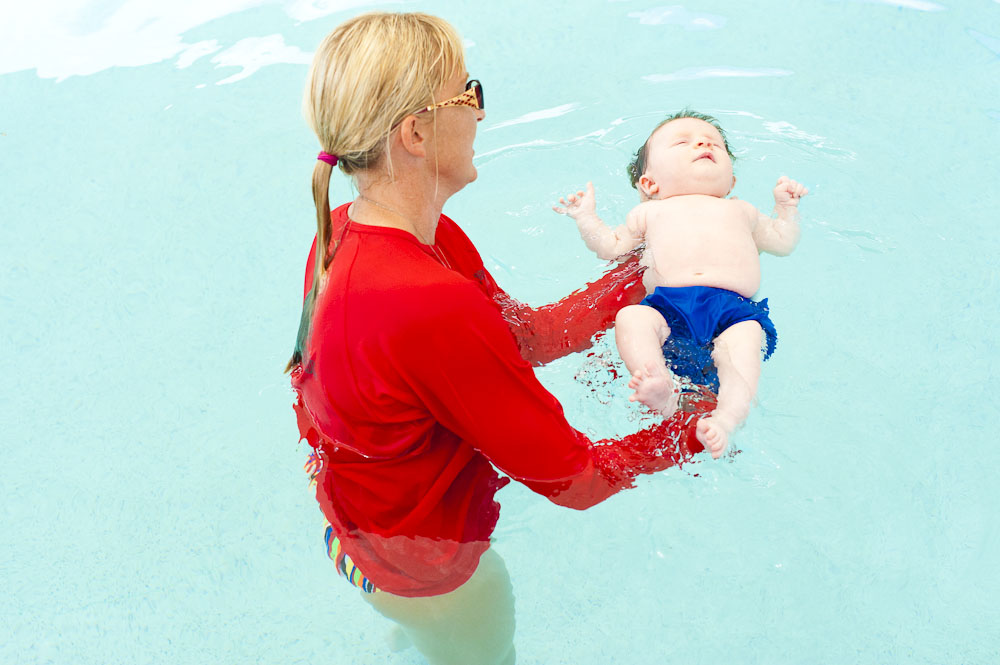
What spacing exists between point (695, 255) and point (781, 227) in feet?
1.20

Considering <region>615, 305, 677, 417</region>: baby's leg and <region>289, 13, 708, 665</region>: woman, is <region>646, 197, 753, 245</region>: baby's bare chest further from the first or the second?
<region>289, 13, 708, 665</region>: woman

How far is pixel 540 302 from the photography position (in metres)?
3.34

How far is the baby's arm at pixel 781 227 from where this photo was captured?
8.73ft

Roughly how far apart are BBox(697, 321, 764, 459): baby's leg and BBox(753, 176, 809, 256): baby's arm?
50 centimetres

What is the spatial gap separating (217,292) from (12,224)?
110cm

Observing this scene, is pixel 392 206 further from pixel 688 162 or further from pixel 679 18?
pixel 679 18

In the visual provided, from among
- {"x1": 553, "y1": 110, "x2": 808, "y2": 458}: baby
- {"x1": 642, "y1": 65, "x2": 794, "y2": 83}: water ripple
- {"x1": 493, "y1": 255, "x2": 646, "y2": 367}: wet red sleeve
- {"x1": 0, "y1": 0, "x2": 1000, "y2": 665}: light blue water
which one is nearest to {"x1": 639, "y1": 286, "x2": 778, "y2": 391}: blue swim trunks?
{"x1": 553, "y1": 110, "x2": 808, "y2": 458}: baby

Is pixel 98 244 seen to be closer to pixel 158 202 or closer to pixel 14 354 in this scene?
pixel 158 202

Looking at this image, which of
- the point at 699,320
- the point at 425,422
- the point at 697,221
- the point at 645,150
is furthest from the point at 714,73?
the point at 425,422

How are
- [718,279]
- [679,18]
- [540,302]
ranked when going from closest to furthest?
[718,279]
[540,302]
[679,18]

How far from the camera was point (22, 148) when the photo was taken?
414 centimetres

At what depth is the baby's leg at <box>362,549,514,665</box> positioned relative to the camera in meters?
1.93

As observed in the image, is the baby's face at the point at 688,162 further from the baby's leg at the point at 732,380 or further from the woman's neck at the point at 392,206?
the woman's neck at the point at 392,206

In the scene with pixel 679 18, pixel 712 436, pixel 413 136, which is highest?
pixel 413 136
